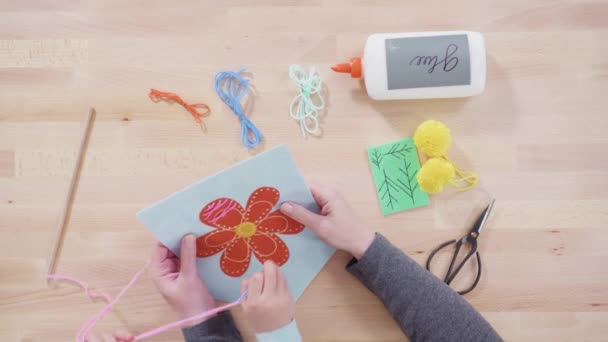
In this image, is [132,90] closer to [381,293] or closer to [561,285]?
[381,293]

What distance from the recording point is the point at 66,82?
771mm

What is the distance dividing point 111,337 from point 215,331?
0.14 m

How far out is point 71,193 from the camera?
767 millimetres

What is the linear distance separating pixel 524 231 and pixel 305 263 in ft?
1.11

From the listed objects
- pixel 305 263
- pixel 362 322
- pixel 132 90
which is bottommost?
pixel 362 322

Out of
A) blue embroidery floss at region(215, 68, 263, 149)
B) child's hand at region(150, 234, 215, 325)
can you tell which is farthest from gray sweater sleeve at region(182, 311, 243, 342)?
blue embroidery floss at region(215, 68, 263, 149)

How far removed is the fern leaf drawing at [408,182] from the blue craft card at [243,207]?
134mm

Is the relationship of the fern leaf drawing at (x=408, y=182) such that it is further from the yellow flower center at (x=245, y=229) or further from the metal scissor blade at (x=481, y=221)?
the yellow flower center at (x=245, y=229)

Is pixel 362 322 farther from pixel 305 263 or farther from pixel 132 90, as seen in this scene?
pixel 132 90

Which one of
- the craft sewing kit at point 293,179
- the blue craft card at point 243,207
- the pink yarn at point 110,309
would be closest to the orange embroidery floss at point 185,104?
the craft sewing kit at point 293,179

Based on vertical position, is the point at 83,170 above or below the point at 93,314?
above

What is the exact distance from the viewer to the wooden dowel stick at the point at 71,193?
29.9 inches

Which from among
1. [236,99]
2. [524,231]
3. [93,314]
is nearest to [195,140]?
[236,99]

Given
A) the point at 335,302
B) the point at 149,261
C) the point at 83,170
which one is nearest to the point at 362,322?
the point at 335,302
